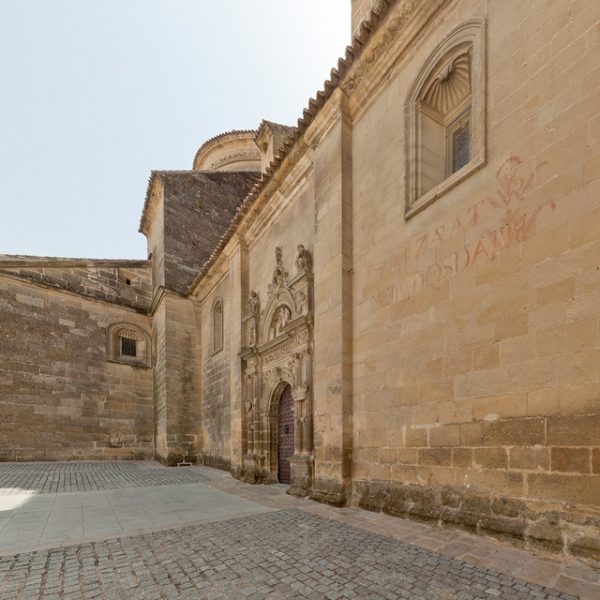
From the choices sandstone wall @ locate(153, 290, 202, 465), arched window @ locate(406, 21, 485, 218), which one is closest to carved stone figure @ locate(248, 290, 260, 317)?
arched window @ locate(406, 21, 485, 218)

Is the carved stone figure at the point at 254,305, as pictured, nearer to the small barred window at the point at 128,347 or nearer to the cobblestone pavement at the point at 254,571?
the cobblestone pavement at the point at 254,571

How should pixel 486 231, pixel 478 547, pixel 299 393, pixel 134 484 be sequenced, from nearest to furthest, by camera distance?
pixel 478 547 → pixel 486 231 → pixel 299 393 → pixel 134 484

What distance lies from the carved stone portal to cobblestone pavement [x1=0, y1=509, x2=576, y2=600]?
2.70m

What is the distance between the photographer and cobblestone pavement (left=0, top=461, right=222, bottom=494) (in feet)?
24.6

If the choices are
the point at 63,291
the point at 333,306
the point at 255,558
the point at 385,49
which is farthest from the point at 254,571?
the point at 63,291

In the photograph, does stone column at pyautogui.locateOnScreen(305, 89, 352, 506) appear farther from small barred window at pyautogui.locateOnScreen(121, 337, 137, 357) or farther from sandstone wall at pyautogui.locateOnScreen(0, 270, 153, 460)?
small barred window at pyautogui.locateOnScreen(121, 337, 137, 357)

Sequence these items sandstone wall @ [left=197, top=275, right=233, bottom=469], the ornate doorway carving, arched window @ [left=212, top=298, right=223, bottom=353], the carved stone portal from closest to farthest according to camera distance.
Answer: the carved stone portal, the ornate doorway carving, sandstone wall @ [left=197, top=275, right=233, bottom=469], arched window @ [left=212, top=298, right=223, bottom=353]

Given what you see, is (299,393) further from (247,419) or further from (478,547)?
(478,547)

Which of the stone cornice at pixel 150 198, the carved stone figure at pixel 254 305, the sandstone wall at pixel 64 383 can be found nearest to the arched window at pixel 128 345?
the sandstone wall at pixel 64 383

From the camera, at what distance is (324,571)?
121 inches

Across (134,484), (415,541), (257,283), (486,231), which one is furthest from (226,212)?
(415,541)

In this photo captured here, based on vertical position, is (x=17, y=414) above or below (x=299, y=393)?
below

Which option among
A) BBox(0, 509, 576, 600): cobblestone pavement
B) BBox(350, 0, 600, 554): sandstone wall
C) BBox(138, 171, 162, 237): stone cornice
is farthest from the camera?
BBox(138, 171, 162, 237): stone cornice

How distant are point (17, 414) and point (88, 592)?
1241 centimetres
